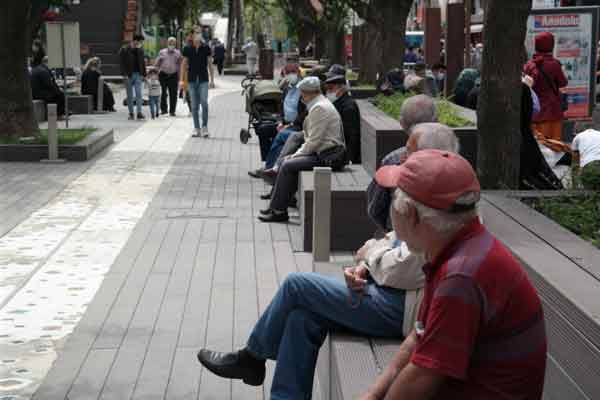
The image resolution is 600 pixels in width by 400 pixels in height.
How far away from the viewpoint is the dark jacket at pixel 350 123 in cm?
1180

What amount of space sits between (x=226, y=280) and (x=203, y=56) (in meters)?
13.0

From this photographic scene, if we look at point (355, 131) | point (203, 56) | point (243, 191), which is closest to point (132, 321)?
point (355, 131)

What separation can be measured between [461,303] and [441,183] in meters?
0.34

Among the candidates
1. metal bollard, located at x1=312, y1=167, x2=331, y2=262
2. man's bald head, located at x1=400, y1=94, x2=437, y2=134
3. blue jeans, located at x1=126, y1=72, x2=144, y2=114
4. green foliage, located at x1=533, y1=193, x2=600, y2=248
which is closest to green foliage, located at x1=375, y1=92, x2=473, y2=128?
metal bollard, located at x1=312, y1=167, x2=331, y2=262

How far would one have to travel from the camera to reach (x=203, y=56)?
20.8m

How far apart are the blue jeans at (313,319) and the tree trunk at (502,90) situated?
12.1 feet

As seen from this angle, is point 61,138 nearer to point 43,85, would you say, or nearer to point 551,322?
point 43,85

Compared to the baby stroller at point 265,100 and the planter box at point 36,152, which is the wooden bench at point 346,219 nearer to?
the baby stroller at point 265,100

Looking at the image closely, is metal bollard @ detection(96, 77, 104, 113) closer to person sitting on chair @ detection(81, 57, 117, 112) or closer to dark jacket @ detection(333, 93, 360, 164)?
person sitting on chair @ detection(81, 57, 117, 112)

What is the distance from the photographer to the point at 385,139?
395 inches

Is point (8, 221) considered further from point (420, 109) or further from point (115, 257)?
point (420, 109)

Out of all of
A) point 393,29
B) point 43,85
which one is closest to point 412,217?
Answer: point 393,29

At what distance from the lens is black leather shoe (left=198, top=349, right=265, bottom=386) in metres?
5.12

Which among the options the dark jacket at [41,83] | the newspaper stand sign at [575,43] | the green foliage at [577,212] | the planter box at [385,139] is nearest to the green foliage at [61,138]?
the dark jacket at [41,83]
